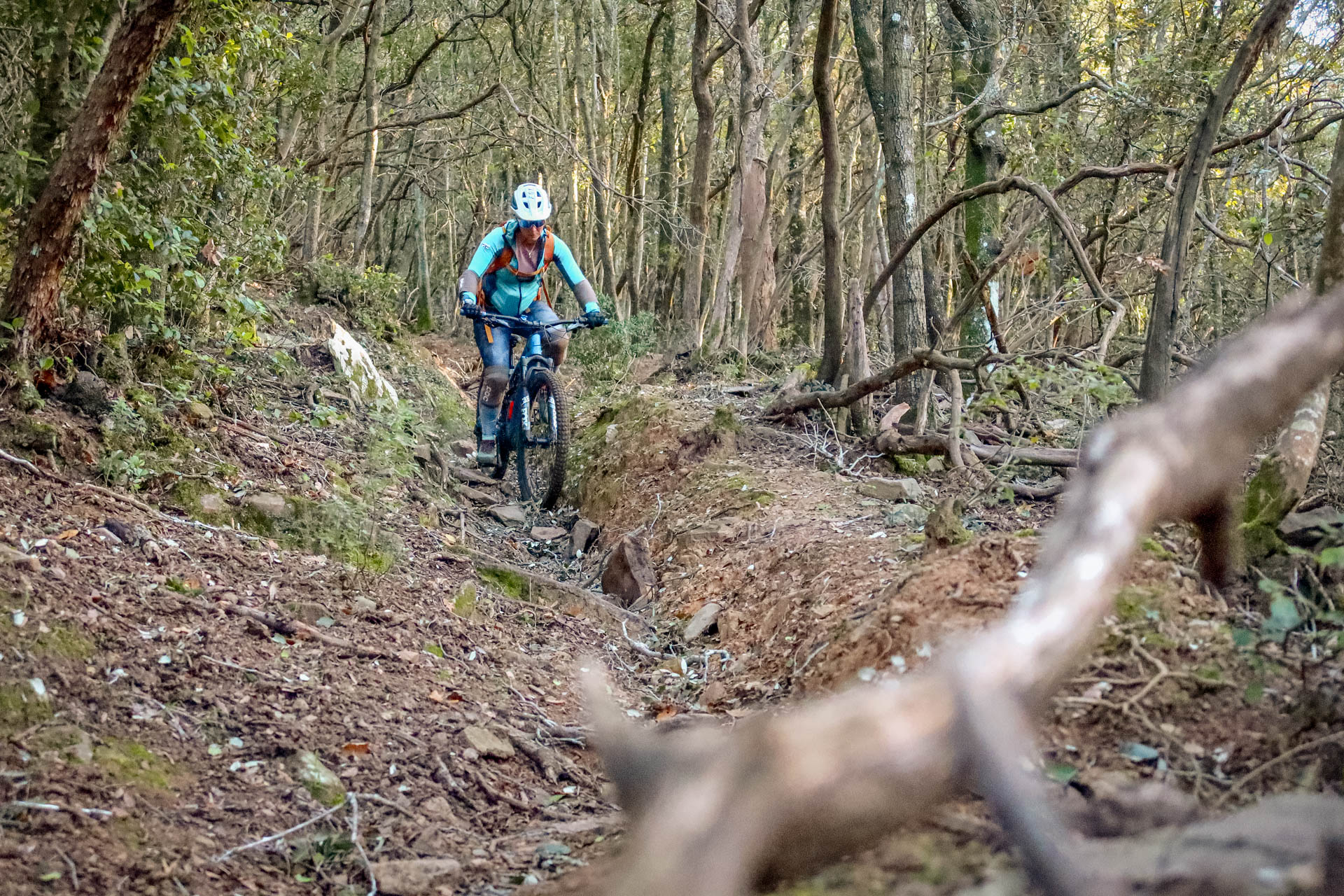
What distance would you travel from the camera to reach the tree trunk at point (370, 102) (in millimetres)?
14078

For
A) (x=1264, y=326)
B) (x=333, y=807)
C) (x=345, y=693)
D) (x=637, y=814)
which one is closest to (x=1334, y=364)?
(x=1264, y=326)

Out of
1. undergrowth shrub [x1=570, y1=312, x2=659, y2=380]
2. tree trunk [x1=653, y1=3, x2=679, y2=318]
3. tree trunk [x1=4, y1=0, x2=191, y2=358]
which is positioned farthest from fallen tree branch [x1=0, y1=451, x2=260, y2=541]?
tree trunk [x1=653, y1=3, x2=679, y2=318]

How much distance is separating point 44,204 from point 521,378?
3.95 meters

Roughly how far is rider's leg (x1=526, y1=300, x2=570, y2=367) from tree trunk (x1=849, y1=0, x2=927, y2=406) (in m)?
2.57

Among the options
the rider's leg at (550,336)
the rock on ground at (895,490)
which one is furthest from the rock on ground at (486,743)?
the rider's leg at (550,336)

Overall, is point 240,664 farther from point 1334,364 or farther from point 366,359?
point 366,359

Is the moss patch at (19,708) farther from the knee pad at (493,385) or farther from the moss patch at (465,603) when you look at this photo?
the knee pad at (493,385)

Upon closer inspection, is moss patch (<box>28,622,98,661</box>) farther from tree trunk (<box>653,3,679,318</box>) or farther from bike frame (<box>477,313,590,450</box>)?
tree trunk (<box>653,3,679,318</box>)

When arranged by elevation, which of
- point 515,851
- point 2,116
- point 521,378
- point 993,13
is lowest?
point 515,851

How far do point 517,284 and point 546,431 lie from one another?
1275 mm

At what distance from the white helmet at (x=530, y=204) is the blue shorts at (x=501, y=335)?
2.62 feet

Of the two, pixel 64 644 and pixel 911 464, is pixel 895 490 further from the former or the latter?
pixel 64 644

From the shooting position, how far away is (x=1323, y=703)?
7.61 ft

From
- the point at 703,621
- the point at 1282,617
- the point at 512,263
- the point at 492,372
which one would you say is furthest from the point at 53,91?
the point at 1282,617
